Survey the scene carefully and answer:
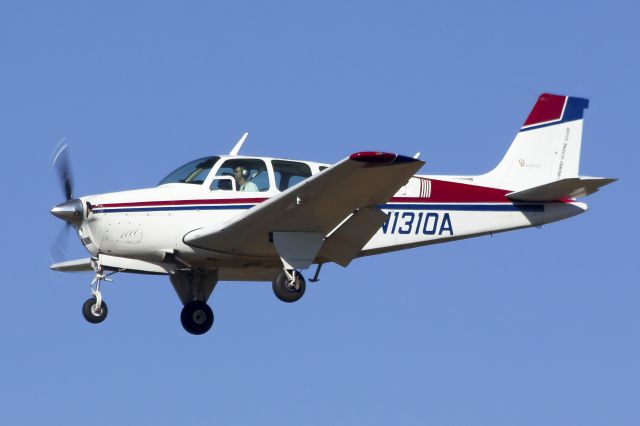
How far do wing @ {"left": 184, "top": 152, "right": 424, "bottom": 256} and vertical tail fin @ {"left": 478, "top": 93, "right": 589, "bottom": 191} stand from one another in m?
3.67

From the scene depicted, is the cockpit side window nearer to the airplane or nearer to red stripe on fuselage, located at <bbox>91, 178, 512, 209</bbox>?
the airplane

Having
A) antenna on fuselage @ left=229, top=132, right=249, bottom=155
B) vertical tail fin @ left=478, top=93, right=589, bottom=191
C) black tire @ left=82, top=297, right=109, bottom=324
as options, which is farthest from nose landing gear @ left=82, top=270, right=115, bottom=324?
vertical tail fin @ left=478, top=93, right=589, bottom=191

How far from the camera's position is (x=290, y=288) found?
19016mm

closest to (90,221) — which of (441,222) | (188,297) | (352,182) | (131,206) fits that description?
(131,206)

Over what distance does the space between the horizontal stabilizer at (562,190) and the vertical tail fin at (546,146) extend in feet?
1.72

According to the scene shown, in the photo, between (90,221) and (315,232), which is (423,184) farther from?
(90,221)

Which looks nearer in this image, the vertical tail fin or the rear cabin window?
the rear cabin window

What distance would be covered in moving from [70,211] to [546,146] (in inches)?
310

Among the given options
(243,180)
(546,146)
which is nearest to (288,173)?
(243,180)

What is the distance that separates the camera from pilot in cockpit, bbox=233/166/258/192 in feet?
63.9

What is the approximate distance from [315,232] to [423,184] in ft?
7.26

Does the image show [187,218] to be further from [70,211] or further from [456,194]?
[456,194]

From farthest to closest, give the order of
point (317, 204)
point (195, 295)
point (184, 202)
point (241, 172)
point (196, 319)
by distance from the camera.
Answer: point (195, 295) → point (196, 319) → point (241, 172) → point (184, 202) → point (317, 204)

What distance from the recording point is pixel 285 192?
18141 millimetres
